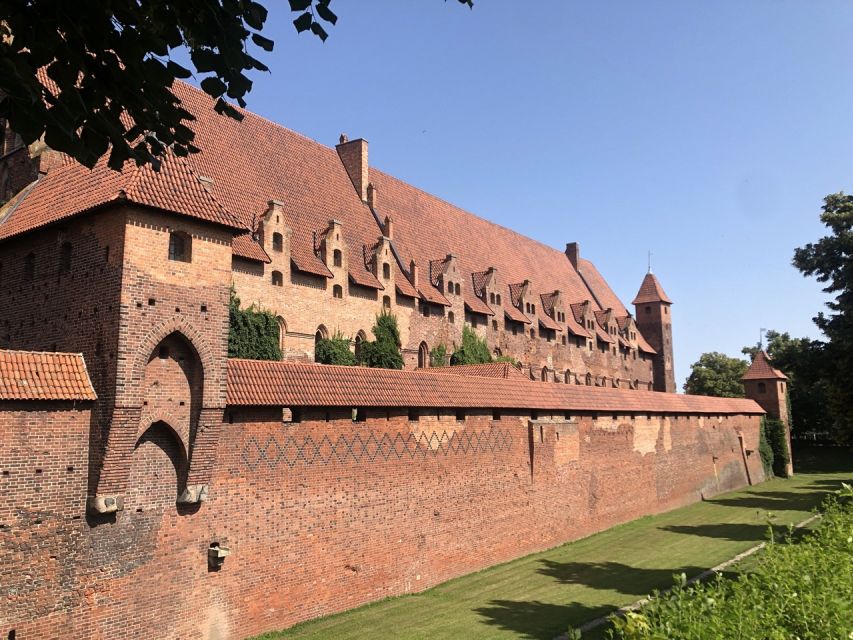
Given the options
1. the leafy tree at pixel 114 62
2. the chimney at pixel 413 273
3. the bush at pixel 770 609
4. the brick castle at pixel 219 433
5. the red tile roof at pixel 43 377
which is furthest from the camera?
the chimney at pixel 413 273

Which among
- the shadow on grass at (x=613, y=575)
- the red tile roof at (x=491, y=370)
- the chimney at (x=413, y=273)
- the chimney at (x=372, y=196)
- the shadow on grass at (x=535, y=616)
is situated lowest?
the shadow on grass at (x=535, y=616)

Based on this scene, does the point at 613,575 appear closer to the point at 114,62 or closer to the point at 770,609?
the point at 770,609

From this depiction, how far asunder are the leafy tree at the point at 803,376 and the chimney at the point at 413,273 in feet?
55.8

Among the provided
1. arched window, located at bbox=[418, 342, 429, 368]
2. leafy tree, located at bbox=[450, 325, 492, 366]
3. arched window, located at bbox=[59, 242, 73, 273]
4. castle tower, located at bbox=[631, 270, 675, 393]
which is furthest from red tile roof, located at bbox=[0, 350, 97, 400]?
castle tower, located at bbox=[631, 270, 675, 393]

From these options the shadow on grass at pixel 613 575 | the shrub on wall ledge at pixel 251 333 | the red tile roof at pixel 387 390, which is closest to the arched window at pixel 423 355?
A: the red tile roof at pixel 387 390

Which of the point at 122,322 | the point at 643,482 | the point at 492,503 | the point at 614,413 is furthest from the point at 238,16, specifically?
the point at 643,482

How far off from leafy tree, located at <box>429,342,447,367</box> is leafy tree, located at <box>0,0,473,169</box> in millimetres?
23572

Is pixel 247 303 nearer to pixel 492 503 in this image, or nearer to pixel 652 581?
pixel 492 503

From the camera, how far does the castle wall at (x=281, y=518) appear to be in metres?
10.5

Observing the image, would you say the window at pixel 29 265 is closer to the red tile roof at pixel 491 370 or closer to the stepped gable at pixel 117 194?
the stepped gable at pixel 117 194

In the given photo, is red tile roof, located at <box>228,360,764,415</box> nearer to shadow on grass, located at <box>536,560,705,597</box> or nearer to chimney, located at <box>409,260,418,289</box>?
shadow on grass, located at <box>536,560,705,597</box>

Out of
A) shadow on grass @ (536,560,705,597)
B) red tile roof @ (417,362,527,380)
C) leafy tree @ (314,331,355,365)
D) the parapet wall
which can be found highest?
leafy tree @ (314,331,355,365)

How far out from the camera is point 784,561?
8.12 metres

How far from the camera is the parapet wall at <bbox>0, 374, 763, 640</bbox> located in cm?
1054
